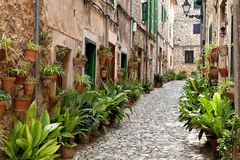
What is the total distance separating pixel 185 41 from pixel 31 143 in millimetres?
31043

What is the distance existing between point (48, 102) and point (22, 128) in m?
1.78

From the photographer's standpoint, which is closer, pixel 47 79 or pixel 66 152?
pixel 66 152

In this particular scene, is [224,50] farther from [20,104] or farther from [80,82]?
[20,104]

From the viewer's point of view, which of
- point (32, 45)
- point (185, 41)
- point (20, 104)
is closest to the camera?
point (20, 104)

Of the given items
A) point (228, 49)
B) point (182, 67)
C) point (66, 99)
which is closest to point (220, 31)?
point (228, 49)

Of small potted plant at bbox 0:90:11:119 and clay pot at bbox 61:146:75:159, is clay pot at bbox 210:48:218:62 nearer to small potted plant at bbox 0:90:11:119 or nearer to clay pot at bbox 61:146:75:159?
clay pot at bbox 61:146:75:159

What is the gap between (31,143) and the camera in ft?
12.6

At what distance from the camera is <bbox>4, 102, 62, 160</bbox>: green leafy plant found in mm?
3781

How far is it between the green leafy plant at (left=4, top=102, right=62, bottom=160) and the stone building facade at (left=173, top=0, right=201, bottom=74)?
29.7 meters

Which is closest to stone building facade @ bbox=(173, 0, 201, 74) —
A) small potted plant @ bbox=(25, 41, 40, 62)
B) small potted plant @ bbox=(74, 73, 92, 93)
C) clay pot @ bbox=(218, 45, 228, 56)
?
clay pot @ bbox=(218, 45, 228, 56)

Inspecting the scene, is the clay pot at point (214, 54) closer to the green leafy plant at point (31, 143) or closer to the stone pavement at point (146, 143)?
the stone pavement at point (146, 143)

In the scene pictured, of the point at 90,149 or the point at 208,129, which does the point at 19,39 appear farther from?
the point at 208,129

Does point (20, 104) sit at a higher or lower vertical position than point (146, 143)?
higher

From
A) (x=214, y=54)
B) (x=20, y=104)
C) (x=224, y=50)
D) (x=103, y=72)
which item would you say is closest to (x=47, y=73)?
(x=20, y=104)
